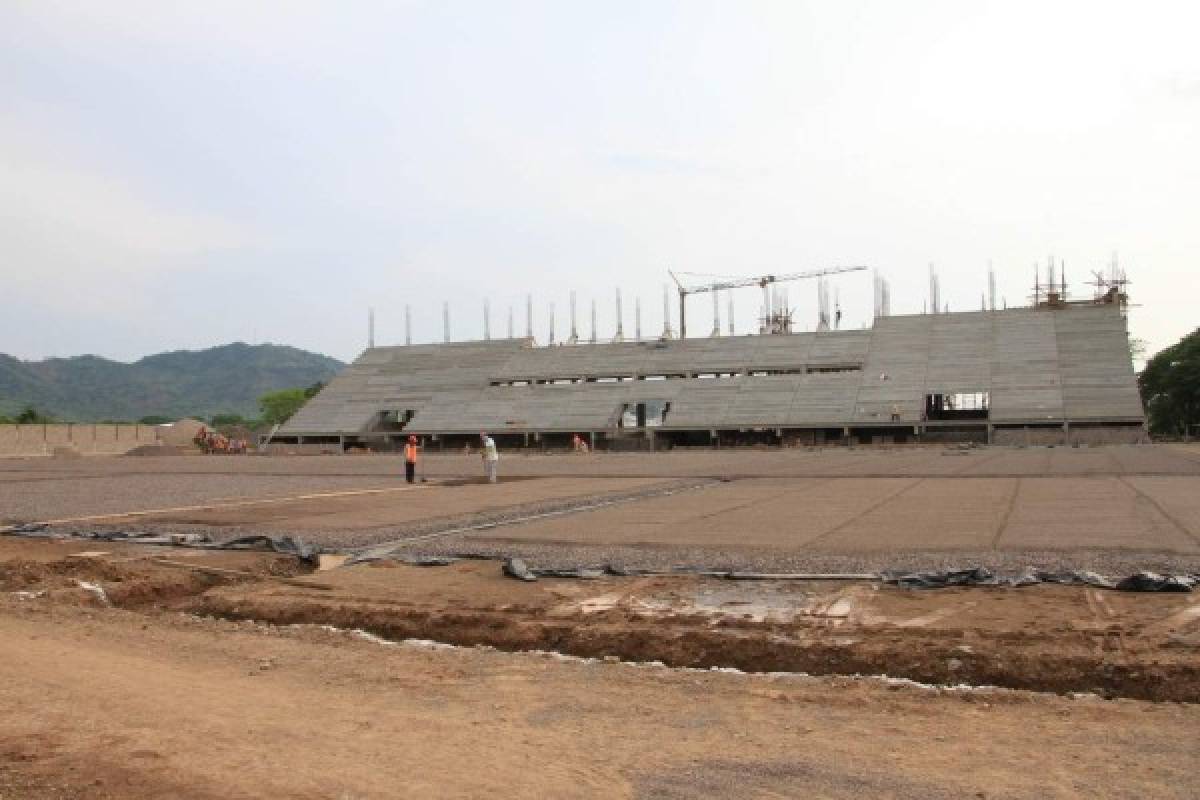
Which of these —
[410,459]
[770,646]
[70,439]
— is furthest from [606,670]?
[70,439]

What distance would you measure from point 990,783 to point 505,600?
5407 mm

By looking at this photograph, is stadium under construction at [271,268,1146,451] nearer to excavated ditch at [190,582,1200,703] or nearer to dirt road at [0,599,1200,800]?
excavated ditch at [190,582,1200,703]

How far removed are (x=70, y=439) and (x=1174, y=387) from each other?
276 ft

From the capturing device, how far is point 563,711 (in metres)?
5.85


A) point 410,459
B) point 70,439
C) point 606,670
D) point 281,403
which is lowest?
point 606,670

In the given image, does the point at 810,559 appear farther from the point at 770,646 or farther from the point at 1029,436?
the point at 1029,436

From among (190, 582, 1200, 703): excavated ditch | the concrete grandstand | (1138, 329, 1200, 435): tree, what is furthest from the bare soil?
(1138, 329, 1200, 435): tree

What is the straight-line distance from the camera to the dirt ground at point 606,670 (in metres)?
4.73

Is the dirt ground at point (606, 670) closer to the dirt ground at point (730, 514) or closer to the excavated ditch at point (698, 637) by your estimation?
the excavated ditch at point (698, 637)

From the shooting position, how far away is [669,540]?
13117mm

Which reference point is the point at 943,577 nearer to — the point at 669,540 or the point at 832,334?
the point at 669,540

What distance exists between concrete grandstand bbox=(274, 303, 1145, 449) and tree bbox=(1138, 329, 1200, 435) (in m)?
6.10

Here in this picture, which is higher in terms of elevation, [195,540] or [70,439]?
[70,439]

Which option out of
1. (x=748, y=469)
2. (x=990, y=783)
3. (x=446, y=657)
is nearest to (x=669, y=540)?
(x=446, y=657)
